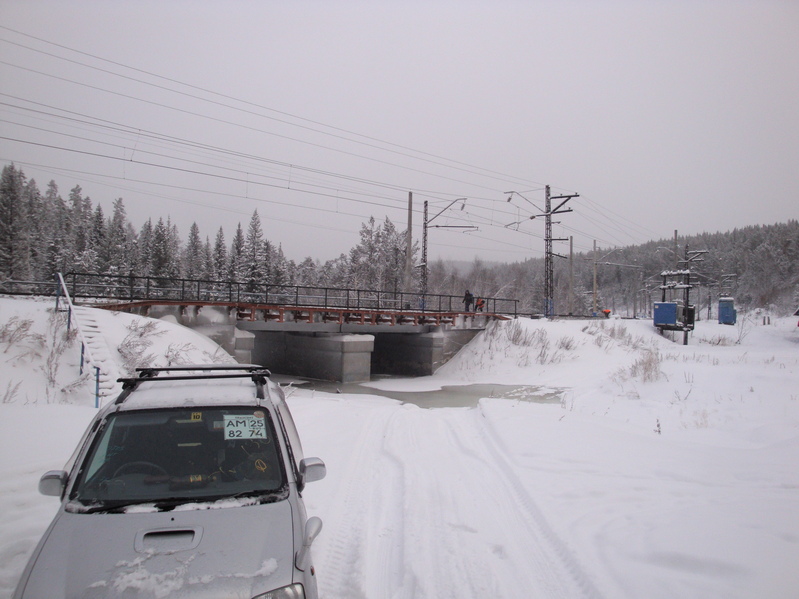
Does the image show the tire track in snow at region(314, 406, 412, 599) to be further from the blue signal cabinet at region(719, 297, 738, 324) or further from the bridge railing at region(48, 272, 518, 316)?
the blue signal cabinet at region(719, 297, 738, 324)

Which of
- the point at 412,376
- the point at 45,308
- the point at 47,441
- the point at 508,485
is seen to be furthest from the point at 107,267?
the point at 508,485

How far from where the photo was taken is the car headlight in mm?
2578

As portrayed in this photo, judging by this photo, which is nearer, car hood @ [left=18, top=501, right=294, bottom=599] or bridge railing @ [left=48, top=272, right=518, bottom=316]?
car hood @ [left=18, top=501, right=294, bottom=599]

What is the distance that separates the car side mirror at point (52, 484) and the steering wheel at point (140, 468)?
35cm

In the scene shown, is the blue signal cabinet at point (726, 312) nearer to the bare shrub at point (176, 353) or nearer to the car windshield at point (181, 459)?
the bare shrub at point (176, 353)

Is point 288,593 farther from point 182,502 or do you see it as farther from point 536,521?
point 536,521

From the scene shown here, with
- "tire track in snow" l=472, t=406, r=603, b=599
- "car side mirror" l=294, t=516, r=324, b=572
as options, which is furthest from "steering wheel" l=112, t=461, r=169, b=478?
"tire track in snow" l=472, t=406, r=603, b=599

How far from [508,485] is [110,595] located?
5.08 metres


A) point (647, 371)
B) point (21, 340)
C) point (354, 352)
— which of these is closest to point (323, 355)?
point (354, 352)

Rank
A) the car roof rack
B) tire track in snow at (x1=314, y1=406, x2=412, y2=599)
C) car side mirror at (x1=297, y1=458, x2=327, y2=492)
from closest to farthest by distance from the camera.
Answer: car side mirror at (x1=297, y1=458, x2=327, y2=492) → the car roof rack → tire track in snow at (x1=314, y1=406, x2=412, y2=599)

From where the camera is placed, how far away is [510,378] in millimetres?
26266

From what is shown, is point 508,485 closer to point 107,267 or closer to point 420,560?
point 420,560

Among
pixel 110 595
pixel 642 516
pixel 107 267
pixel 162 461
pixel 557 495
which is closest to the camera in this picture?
pixel 110 595

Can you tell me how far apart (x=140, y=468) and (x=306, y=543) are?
1353mm
